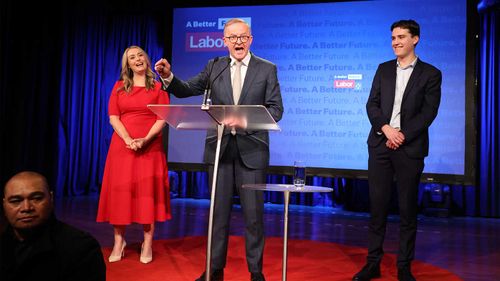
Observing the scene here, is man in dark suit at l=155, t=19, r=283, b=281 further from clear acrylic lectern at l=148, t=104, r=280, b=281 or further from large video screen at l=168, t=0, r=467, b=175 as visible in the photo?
large video screen at l=168, t=0, r=467, b=175

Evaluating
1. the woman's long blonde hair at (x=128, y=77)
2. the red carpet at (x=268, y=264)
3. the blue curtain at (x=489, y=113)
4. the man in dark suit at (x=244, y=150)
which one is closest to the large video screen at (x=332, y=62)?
the blue curtain at (x=489, y=113)

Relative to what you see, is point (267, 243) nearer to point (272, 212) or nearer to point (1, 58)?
point (272, 212)

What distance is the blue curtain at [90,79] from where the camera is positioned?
850 cm

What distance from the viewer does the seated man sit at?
1.42 m

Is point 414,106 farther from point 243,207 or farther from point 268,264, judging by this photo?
point 268,264

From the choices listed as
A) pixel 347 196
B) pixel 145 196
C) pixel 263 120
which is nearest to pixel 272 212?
pixel 347 196

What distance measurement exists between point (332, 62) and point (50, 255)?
5.50 m

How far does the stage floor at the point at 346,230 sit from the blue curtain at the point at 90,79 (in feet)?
2.71

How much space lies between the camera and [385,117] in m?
3.63

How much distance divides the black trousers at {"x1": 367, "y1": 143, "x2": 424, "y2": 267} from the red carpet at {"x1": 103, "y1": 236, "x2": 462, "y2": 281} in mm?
277

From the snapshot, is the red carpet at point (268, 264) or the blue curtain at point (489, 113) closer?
the red carpet at point (268, 264)

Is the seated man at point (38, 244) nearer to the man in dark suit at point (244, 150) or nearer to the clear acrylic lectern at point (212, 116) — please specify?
the clear acrylic lectern at point (212, 116)

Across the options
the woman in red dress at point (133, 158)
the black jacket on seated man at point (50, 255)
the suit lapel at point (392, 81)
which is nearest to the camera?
the black jacket on seated man at point (50, 255)

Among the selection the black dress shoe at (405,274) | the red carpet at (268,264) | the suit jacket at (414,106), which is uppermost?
the suit jacket at (414,106)
